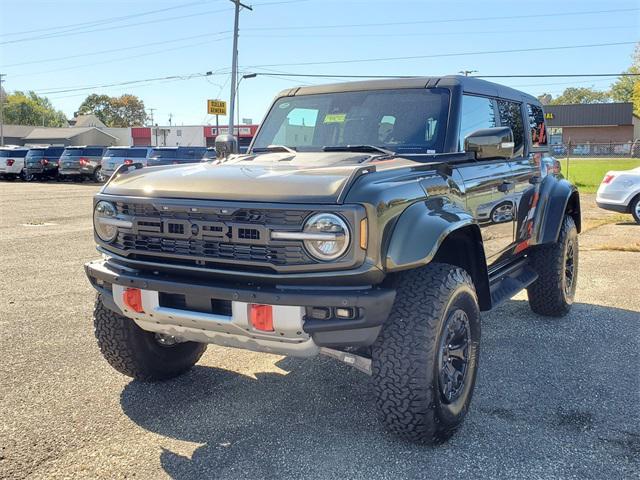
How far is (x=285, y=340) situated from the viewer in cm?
281

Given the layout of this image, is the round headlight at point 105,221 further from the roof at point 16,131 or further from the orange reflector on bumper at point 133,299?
the roof at point 16,131

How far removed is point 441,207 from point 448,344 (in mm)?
729

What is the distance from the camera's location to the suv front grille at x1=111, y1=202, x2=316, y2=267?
275 cm

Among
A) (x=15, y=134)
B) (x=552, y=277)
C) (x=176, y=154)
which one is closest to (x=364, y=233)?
(x=552, y=277)

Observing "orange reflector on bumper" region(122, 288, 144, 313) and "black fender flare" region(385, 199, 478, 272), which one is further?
"orange reflector on bumper" region(122, 288, 144, 313)

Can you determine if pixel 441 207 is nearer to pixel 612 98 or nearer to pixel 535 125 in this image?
pixel 535 125

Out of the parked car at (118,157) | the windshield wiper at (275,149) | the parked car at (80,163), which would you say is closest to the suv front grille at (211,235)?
the windshield wiper at (275,149)

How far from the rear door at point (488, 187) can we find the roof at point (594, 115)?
2503 inches

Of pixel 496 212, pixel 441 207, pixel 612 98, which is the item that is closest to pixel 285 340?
pixel 441 207

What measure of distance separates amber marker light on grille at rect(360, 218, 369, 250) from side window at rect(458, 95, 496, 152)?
1.47m

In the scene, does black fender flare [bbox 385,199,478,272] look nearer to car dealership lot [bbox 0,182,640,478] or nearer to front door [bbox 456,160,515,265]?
front door [bbox 456,160,515,265]

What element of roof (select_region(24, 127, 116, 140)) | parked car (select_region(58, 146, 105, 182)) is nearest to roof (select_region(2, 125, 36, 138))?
roof (select_region(24, 127, 116, 140))

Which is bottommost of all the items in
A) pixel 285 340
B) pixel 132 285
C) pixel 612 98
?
pixel 285 340

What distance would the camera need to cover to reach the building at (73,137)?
82.6m
